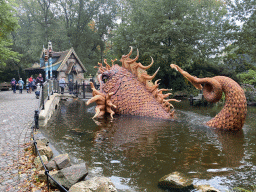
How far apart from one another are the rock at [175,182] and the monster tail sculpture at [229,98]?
3.60m

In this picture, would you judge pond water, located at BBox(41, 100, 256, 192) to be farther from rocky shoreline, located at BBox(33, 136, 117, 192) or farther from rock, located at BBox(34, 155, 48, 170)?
rock, located at BBox(34, 155, 48, 170)

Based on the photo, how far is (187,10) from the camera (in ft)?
62.2

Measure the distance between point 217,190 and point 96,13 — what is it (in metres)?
38.6

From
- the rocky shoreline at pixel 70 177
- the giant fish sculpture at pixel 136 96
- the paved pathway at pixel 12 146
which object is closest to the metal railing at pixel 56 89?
the paved pathway at pixel 12 146

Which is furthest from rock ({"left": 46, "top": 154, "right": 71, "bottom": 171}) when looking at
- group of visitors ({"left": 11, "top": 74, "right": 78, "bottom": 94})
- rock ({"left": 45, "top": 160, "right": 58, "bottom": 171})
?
group of visitors ({"left": 11, "top": 74, "right": 78, "bottom": 94})

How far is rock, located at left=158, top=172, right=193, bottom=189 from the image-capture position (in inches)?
137

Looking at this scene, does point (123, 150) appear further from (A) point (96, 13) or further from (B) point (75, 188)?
(A) point (96, 13)

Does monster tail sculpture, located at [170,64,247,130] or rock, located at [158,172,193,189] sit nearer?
rock, located at [158,172,193,189]

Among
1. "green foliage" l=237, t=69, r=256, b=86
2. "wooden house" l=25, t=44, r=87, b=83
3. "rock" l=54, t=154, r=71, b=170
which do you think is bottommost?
"rock" l=54, t=154, r=71, b=170

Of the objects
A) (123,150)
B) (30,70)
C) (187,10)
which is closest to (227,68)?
(187,10)

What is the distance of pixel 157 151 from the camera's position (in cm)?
528

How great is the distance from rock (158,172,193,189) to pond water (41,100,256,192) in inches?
5.5

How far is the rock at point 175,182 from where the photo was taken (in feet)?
11.4

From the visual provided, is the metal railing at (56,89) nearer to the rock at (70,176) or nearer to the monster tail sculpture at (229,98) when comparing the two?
the rock at (70,176)
